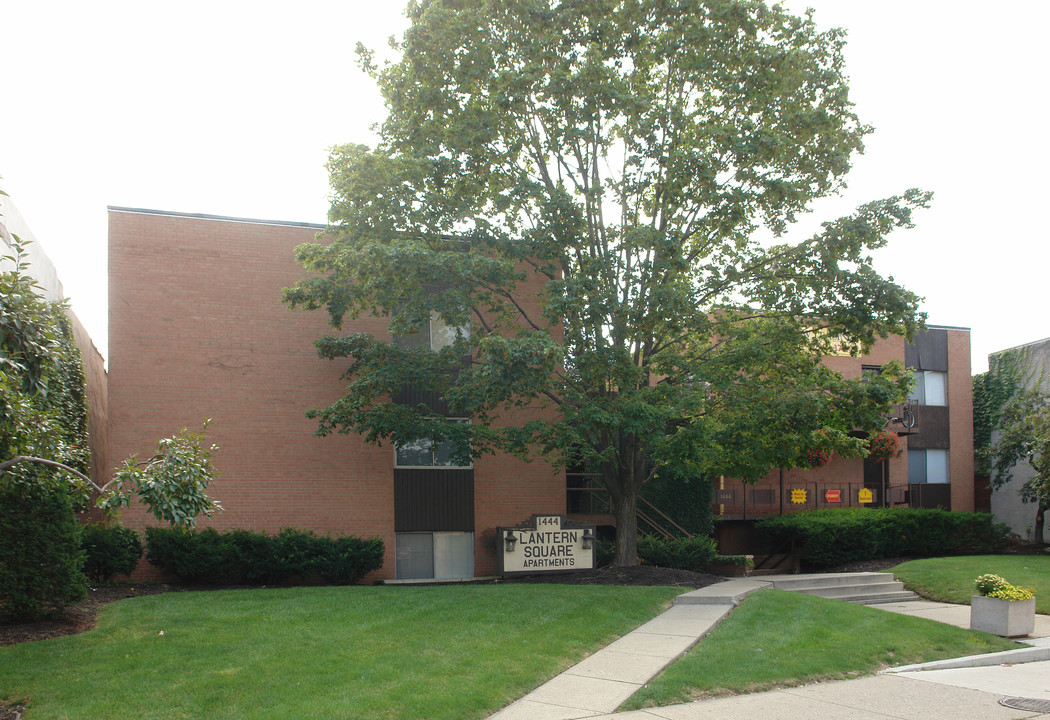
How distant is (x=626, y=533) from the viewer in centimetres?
1736

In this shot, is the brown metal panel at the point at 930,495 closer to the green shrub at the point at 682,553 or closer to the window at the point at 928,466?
the window at the point at 928,466

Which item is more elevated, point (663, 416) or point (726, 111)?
point (726, 111)

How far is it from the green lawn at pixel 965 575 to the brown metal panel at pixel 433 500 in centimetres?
961

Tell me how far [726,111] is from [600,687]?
11.4 meters

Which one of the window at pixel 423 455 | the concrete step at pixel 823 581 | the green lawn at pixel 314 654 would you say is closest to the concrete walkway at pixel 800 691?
Result: the green lawn at pixel 314 654

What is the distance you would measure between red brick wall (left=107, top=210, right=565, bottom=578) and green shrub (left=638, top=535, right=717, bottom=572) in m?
5.80

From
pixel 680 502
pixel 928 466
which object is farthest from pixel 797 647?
pixel 928 466

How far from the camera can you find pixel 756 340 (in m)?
16.7

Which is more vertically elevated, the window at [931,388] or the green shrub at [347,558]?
the window at [931,388]

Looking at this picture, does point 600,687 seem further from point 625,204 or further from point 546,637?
point 625,204

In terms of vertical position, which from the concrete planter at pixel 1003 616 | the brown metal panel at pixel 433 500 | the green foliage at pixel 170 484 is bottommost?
the concrete planter at pixel 1003 616

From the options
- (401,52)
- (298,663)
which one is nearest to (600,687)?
(298,663)

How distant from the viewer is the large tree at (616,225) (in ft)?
48.4

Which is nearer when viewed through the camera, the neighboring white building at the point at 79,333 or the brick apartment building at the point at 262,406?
the neighboring white building at the point at 79,333
